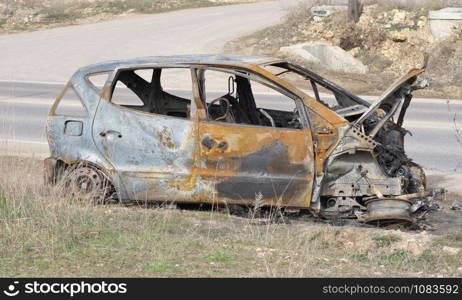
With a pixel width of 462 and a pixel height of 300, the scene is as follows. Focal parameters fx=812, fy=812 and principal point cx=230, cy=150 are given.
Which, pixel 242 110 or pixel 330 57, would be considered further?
pixel 330 57

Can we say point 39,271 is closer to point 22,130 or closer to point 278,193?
point 278,193

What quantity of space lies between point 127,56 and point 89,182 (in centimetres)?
1699

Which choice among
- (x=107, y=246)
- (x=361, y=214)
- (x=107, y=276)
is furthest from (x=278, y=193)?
(x=107, y=276)

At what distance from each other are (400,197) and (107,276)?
132 inches

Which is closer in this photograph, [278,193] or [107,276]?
[107,276]

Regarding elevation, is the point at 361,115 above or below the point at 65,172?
above

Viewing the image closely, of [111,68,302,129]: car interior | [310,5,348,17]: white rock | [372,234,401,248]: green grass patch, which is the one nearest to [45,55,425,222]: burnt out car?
[111,68,302,129]: car interior

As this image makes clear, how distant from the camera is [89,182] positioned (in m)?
8.55

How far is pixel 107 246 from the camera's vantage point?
263 inches

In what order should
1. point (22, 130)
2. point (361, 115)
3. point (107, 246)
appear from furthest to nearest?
point (22, 130)
point (361, 115)
point (107, 246)

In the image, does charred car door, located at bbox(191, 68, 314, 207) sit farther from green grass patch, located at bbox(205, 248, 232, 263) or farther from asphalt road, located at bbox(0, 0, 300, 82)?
asphalt road, located at bbox(0, 0, 300, 82)

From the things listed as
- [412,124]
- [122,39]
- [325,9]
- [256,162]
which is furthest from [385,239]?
[122,39]

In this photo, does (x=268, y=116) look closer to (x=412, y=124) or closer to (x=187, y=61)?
(x=187, y=61)

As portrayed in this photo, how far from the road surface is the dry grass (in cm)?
394
